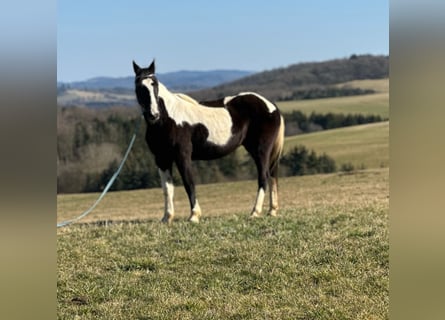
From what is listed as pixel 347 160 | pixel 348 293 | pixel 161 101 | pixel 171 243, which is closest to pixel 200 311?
pixel 348 293

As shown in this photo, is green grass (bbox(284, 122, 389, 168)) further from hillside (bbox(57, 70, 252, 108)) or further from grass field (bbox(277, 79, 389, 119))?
hillside (bbox(57, 70, 252, 108))

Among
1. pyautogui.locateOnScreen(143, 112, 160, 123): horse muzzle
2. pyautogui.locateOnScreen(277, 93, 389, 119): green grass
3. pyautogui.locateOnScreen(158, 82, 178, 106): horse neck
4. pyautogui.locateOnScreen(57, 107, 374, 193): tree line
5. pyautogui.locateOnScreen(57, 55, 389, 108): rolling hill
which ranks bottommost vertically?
pyautogui.locateOnScreen(57, 107, 374, 193): tree line

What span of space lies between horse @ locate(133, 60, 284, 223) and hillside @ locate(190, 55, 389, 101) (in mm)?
48816

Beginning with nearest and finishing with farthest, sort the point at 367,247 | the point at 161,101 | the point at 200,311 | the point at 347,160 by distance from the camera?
the point at 200,311 → the point at 367,247 → the point at 161,101 → the point at 347,160

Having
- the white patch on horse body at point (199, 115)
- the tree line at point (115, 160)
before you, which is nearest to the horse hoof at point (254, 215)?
the white patch on horse body at point (199, 115)

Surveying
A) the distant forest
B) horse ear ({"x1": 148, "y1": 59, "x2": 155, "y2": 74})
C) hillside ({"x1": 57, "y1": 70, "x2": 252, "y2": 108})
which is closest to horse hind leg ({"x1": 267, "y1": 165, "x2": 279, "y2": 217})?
horse ear ({"x1": 148, "y1": 59, "x2": 155, "y2": 74})

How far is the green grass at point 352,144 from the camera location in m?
35.7

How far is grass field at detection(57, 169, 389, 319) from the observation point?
167 inches

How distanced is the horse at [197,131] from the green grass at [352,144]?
23.7m

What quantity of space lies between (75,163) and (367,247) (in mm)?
34170

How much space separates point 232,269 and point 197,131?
13.5ft
